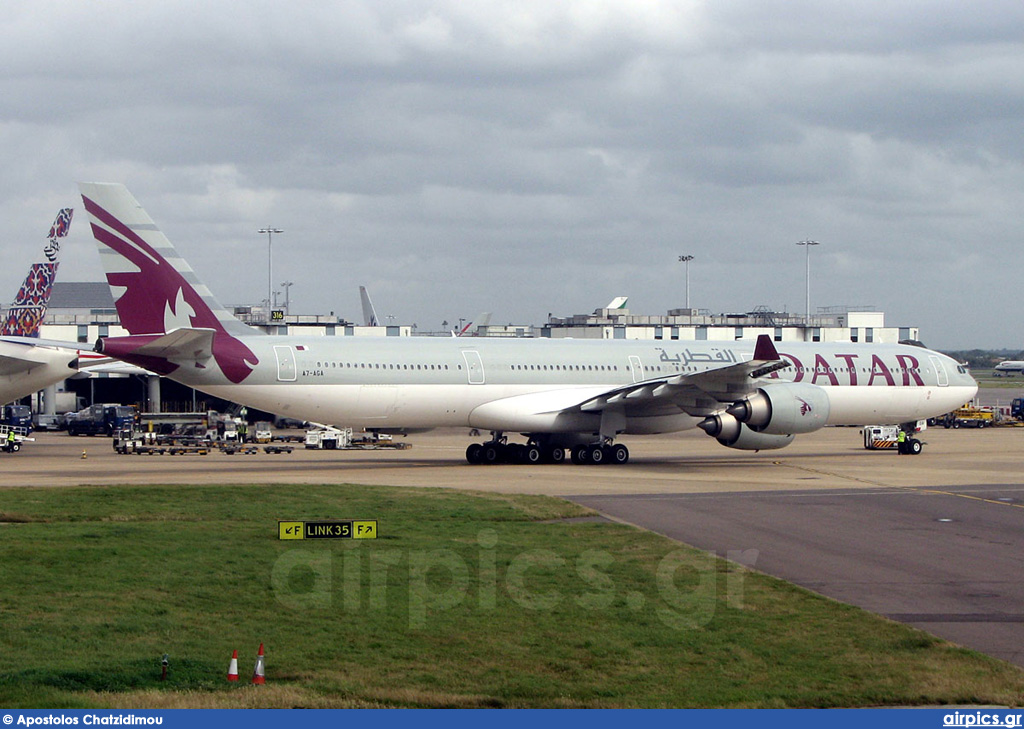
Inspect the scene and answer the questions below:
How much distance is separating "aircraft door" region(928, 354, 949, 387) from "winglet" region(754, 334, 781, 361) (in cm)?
1291

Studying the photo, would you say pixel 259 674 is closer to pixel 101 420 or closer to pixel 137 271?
pixel 137 271

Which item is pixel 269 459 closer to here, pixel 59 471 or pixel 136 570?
pixel 59 471

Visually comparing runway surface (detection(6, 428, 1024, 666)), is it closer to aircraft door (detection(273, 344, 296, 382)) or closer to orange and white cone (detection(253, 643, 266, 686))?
aircraft door (detection(273, 344, 296, 382))

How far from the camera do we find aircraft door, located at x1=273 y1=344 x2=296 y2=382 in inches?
1366

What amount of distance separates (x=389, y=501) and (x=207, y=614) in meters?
11.9

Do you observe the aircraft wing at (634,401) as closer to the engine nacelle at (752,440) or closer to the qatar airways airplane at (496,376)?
the qatar airways airplane at (496,376)

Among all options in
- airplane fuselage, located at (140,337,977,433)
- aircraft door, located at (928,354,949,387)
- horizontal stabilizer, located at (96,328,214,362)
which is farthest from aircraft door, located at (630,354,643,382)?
horizontal stabilizer, located at (96,328,214,362)

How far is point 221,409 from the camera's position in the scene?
83.6 metres

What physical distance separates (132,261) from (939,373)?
30.1m

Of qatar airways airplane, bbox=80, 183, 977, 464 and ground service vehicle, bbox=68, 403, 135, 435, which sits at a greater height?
qatar airways airplane, bbox=80, 183, 977, 464

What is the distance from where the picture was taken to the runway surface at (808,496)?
15.5 m

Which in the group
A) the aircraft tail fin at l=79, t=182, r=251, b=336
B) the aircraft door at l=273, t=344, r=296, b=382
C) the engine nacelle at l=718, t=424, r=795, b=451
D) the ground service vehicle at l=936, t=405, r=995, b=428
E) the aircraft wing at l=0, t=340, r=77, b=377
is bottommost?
the engine nacelle at l=718, t=424, r=795, b=451

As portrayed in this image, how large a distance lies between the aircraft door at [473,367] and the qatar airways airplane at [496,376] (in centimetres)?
7

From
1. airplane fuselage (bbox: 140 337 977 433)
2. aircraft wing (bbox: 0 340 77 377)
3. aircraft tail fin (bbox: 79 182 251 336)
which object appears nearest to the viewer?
aircraft tail fin (bbox: 79 182 251 336)
